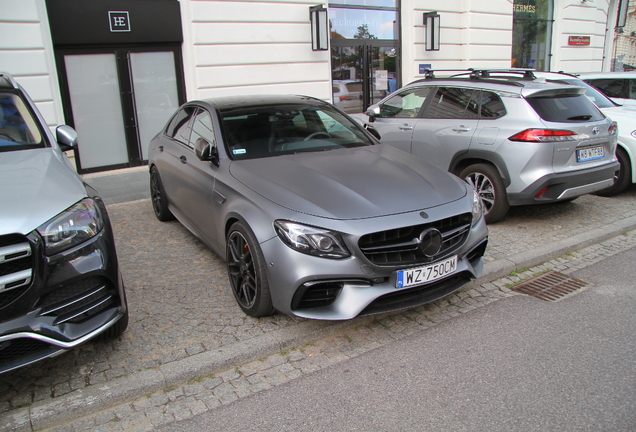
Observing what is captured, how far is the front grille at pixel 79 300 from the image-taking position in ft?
9.32

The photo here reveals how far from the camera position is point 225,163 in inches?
169

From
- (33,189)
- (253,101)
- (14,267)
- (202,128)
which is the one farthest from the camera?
(253,101)

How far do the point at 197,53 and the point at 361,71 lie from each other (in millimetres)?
4654

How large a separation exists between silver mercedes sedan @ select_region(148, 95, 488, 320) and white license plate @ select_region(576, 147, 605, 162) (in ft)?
7.55

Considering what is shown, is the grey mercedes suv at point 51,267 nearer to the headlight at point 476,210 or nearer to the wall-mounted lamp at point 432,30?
the headlight at point 476,210

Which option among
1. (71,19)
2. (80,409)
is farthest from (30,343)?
(71,19)

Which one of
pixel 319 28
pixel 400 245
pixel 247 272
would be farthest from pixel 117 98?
pixel 400 245

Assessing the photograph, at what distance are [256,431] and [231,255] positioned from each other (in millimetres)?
1549

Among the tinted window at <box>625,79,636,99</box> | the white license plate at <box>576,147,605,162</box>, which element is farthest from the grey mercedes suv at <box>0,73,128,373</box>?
the tinted window at <box>625,79,636,99</box>

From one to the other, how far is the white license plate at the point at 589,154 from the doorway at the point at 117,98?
748 cm

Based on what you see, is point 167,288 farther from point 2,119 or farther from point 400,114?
point 400,114

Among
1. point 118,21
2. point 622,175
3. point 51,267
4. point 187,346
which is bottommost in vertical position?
point 187,346

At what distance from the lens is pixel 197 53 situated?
10281 millimetres

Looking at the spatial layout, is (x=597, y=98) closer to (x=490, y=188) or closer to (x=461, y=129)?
(x=461, y=129)
